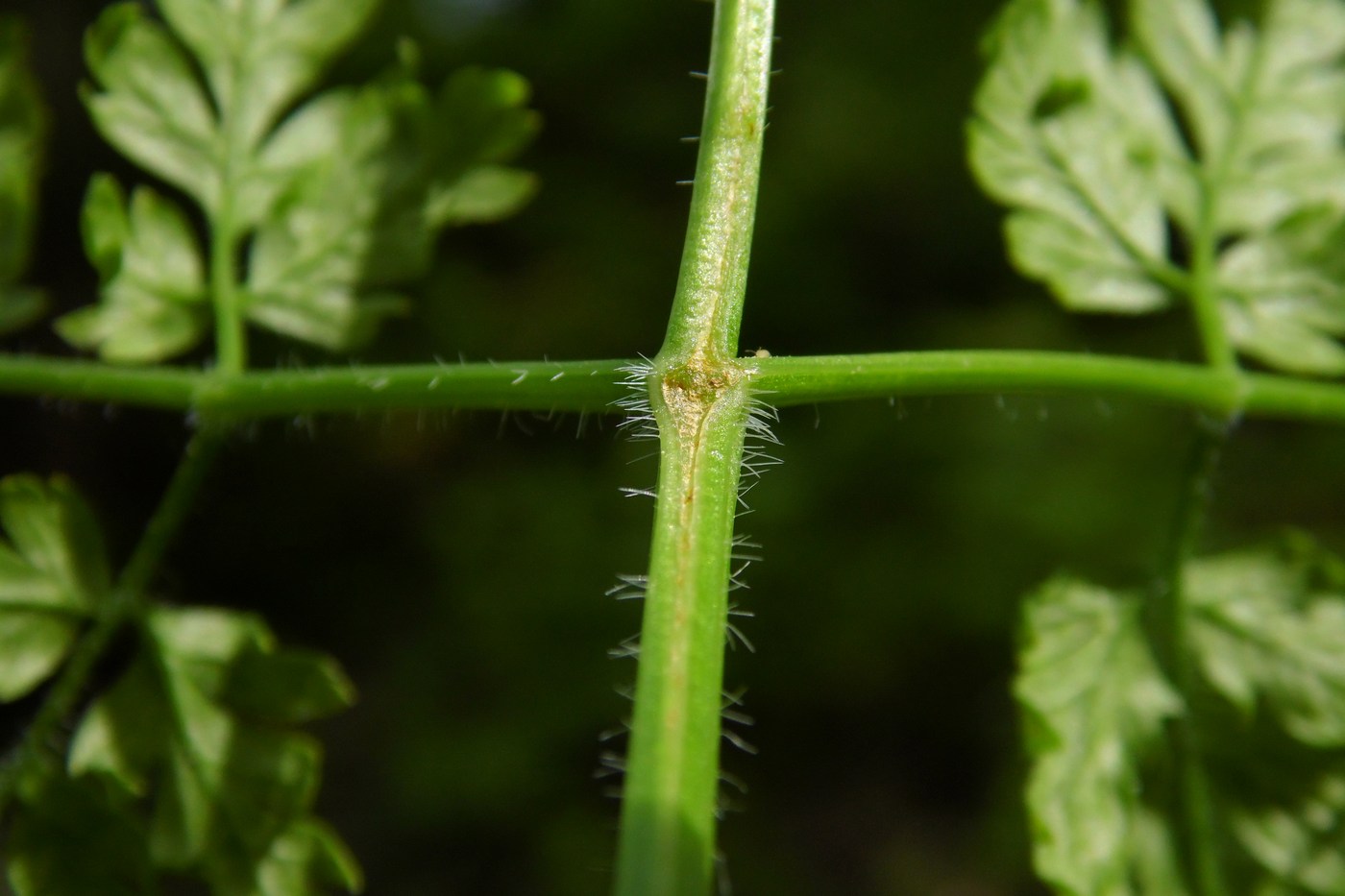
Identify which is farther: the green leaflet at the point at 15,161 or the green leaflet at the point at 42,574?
the green leaflet at the point at 15,161

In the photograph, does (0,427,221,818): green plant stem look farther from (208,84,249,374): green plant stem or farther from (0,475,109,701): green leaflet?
(208,84,249,374): green plant stem

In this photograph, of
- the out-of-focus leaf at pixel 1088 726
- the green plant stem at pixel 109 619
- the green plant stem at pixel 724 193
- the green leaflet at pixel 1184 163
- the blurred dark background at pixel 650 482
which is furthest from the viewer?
the blurred dark background at pixel 650 482

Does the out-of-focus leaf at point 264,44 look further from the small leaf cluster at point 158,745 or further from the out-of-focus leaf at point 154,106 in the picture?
the small leaf cluster at point 158,745

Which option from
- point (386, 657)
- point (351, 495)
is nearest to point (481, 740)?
point (386, 657)

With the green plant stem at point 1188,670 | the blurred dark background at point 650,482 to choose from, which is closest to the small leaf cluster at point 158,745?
the green plant stem at point 1188,670

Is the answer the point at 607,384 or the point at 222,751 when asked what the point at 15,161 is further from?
the point at 607,384

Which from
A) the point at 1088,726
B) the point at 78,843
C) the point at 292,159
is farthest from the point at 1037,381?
the point at 78,843

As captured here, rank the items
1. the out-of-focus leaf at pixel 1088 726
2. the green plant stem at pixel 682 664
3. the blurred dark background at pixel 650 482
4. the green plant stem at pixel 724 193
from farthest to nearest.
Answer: the blurred dark background at pixel 650 482 → the out-of-focus leaf at pixel 1088 726 → the green plant stem at pixel 724 193 → the green plant stem at pixel 682 664
